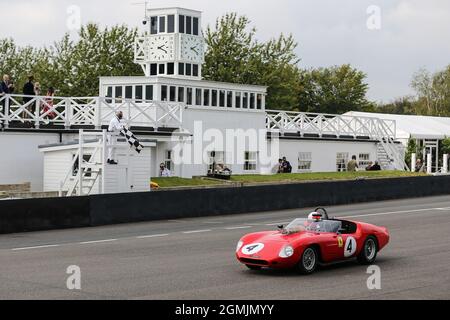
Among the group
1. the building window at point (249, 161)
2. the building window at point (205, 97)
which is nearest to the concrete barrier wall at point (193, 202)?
the building window at point (249, 161)

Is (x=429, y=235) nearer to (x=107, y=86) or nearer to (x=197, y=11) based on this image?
(x=107, y=86)

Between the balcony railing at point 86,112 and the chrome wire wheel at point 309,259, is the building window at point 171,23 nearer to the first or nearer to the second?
the balcony railing at point 86,112

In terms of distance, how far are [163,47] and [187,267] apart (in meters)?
33.5

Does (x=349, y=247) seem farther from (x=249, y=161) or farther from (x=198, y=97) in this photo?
(x=249, y=161)

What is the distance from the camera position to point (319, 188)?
123ft

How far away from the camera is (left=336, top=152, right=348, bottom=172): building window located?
185ft

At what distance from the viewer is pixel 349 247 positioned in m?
17.6

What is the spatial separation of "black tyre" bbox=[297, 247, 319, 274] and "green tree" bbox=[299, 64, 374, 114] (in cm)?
8691

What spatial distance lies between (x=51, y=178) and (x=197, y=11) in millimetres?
18788

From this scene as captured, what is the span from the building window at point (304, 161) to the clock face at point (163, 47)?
10213 mm

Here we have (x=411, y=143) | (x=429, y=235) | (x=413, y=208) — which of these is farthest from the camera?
(x=411, y=143)

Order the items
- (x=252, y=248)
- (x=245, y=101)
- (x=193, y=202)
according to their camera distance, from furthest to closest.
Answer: (x=245, y=101)
(x=193, y=202)
(x=252, y=248)

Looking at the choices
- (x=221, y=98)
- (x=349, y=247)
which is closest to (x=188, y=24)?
(x=221, y=98)
